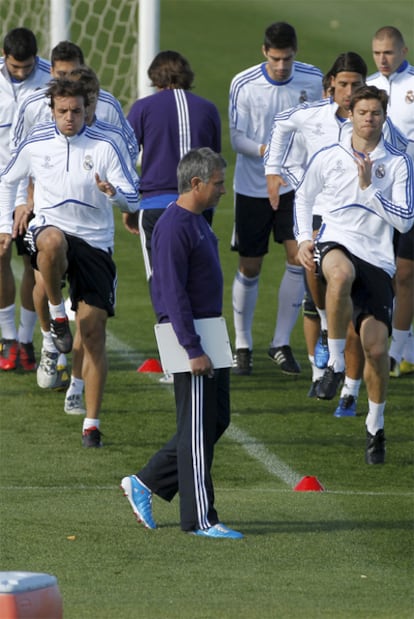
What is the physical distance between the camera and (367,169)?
368 inches

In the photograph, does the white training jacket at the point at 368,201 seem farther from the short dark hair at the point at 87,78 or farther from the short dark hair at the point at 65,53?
the short dark hair at the point at 65,53

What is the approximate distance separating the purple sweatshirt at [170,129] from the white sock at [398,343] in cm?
202

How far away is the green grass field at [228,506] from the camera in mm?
6672

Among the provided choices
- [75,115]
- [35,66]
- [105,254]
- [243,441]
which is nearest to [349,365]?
[243,441]

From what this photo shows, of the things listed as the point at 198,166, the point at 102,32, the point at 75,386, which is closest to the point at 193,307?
the point at 198,166

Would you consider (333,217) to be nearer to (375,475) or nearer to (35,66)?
(375,475)

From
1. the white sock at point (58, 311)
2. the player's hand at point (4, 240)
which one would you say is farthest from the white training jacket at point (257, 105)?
the white sock at point (58, 311)

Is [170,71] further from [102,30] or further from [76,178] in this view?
[102,30]

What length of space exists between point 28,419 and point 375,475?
2506 millimetres

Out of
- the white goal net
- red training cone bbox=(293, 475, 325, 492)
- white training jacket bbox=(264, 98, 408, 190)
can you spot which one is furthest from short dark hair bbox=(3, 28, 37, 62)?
the white goal net

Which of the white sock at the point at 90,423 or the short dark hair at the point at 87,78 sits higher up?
the short dark hair at the point at 87,78

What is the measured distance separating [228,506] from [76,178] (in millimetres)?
2566

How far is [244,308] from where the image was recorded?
40.4ft

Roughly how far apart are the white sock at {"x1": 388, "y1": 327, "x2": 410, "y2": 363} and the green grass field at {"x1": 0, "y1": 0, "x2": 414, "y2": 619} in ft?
0.68
